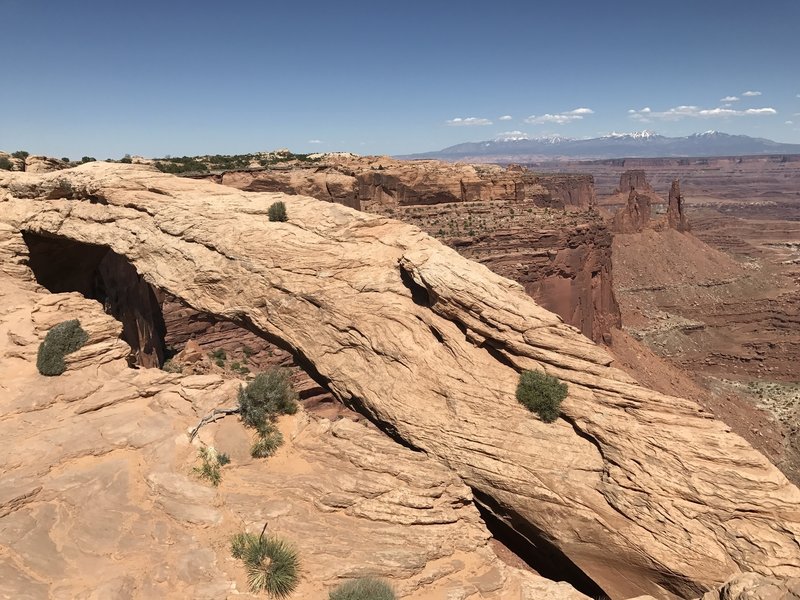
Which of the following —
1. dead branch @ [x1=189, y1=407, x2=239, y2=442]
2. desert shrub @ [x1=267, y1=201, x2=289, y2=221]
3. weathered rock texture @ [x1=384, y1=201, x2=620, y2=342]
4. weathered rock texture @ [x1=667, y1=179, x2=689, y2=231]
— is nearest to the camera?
dead branch @ [x1=189, y1=407, x2=239, y2=442]

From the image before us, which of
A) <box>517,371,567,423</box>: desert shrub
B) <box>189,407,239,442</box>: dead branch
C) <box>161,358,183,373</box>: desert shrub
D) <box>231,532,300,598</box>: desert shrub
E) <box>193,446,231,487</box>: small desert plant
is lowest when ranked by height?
<box>161,358,183,373</box>: desert shrub

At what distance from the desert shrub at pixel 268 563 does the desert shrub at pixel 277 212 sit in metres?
12.0

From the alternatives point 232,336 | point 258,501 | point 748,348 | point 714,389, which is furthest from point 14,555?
point 748,348

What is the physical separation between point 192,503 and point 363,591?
4.80 meters

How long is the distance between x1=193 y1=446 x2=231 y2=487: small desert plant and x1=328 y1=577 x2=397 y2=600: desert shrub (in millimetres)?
4291

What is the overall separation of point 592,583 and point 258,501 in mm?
9478

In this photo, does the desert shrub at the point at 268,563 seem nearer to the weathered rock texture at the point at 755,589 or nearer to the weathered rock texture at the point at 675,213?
the weathered rock texture at the point at 755,589

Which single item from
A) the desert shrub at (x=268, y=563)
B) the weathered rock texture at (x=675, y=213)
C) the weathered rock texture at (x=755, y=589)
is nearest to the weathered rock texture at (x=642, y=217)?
the weathered rock texture at (x=675, y=213)

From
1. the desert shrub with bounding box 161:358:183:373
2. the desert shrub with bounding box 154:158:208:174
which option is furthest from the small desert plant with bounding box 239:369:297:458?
→ the desert shrub with bounding box 154:158:208:174

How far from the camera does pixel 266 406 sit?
14078 mm

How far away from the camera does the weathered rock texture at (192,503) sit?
9.73m

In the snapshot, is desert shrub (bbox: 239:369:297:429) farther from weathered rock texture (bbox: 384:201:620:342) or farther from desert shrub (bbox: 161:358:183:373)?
weathered rock texture (bbox: 384:201:620:342)

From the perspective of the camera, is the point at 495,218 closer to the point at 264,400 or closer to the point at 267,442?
the point at 264,400

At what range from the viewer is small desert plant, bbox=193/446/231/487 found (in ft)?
39.4
